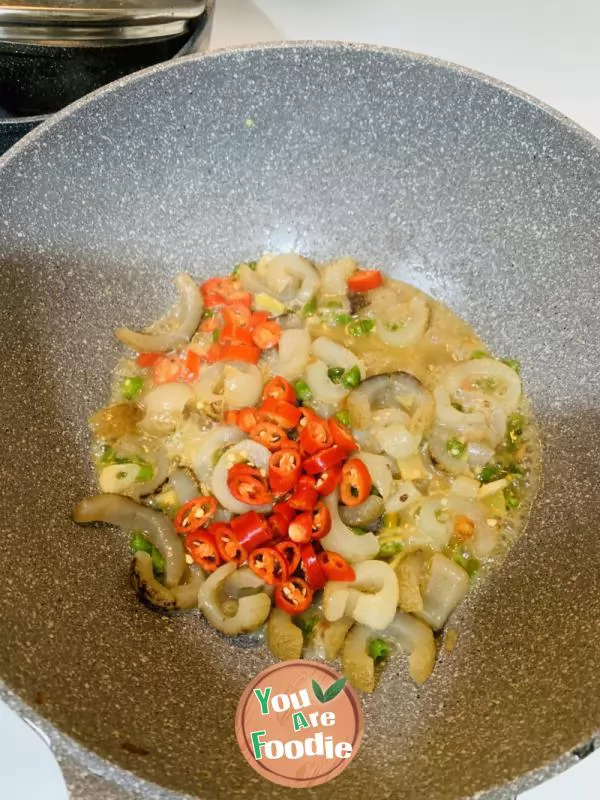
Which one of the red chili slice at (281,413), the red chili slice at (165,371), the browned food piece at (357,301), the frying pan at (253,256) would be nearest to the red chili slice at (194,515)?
the frying pan at (253,256)

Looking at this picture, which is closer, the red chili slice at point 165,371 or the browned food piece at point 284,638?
the browned food piece at point 284,638

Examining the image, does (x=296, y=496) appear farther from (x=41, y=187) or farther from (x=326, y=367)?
(x=41, y=187)

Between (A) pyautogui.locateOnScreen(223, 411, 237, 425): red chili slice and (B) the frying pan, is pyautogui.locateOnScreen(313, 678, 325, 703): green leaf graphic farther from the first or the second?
(A) pyautogui.locateOnScreen(223, 411, 237, 425): red chili slice

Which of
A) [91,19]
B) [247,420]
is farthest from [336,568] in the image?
[91,19]

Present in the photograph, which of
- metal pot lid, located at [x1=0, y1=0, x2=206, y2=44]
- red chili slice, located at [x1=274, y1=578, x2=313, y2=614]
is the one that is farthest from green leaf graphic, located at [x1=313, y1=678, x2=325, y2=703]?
metal pot lid, located at [x1=0, y1=0, x2=206, y2=44]

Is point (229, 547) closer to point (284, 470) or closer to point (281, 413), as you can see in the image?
point (284, 470)

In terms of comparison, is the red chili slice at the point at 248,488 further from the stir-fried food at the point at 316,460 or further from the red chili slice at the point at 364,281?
the red chili slice at the point at 364,281
